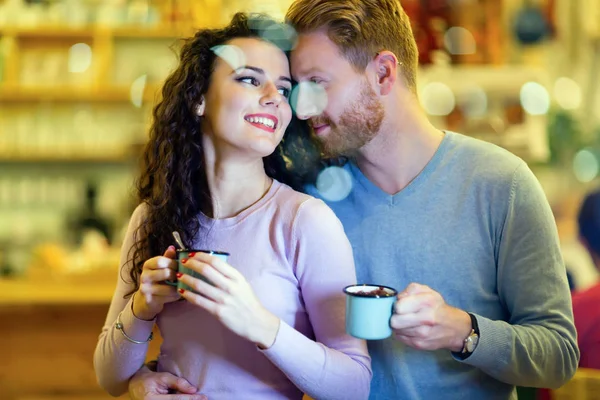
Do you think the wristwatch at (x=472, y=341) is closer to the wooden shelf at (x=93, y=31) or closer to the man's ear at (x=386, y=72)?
the man's ear at (x=386, y=72)

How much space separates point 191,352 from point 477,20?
3.11 m

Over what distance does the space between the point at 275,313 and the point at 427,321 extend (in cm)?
31

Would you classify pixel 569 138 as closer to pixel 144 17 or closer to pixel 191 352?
pixel 144 17

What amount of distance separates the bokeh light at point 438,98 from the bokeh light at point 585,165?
2.55 feet

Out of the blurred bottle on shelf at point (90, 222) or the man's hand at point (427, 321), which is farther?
the blurred bottle on shelf at point (90, 222)

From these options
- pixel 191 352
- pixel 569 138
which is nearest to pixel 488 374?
pixel 191 352

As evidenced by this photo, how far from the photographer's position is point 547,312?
153 centimetres

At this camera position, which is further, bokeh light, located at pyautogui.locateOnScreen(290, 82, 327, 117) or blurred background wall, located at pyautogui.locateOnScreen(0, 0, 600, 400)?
blurred background wall, located at pyautogui.locateOnScreen(0, 0, 600, 400)

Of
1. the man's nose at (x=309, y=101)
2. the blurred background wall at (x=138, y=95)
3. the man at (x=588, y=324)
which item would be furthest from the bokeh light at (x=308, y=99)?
the blurred background wall at (x=138, y=95)

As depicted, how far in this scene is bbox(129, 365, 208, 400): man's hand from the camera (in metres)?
1.47

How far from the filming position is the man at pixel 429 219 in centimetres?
153

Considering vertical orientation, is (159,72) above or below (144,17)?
below

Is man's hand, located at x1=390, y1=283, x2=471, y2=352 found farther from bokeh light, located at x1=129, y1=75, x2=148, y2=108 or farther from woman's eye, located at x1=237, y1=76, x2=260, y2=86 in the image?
bokeh light, located at x1=129, y1=75, x2=148, y2=108

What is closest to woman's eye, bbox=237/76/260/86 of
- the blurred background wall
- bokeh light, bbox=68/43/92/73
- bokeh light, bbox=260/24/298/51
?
bokeh light, bbox=260/24/298/51
